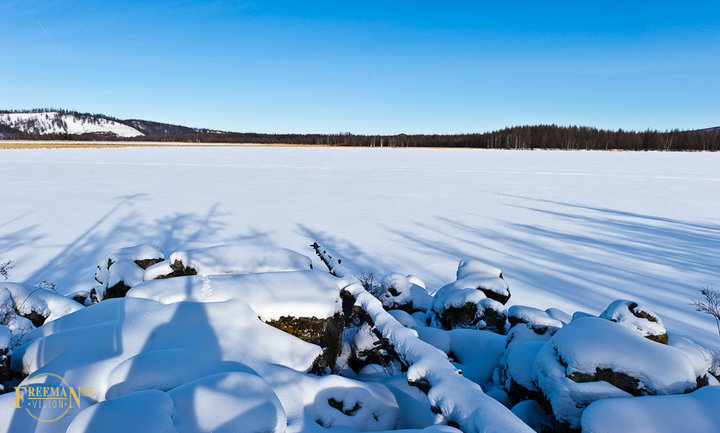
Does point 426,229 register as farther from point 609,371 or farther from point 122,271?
point 609,371

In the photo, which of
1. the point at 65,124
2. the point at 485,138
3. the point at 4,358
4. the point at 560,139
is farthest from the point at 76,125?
the point at 4,358

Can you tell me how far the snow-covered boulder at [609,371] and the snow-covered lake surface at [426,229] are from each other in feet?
11.6

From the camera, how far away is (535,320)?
3643 mm

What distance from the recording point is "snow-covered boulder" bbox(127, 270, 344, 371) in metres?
3.01

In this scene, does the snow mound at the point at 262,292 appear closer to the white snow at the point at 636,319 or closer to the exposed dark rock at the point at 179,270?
the exposed dark rock at the point at 179,270

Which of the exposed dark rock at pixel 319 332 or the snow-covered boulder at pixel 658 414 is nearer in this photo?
the snow-covered boulder at pixel 658 414

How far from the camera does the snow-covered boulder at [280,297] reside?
301 centimetres

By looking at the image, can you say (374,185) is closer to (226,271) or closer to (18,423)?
(226,271)

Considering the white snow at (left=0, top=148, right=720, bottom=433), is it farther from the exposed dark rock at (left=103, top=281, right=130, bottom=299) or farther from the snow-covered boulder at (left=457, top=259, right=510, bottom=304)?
the exposed dark rock at (left=103, top=281, right=130, bottom=299)

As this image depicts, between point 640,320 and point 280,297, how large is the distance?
3.19 m

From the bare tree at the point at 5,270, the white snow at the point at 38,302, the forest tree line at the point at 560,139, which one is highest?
the forest tree line at the point at 560,139

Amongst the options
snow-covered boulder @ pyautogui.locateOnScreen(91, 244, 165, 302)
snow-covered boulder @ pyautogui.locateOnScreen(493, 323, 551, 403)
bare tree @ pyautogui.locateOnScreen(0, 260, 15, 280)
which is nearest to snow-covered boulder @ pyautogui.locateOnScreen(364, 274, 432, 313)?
snow-covered boulder @ pyautogui.locateOnScreen(493, 323, 551, 403)
